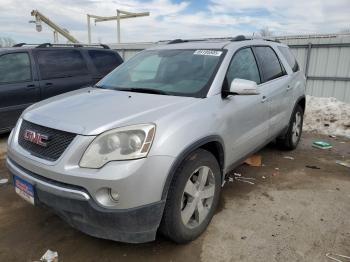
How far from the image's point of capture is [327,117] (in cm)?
781

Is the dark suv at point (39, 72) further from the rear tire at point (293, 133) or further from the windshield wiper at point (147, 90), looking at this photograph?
the rear tire at point (293, 133)

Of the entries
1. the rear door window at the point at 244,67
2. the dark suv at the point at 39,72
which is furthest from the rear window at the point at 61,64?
the rear door window at the point at 244,67

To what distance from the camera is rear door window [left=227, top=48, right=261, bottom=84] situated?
→ 344cm

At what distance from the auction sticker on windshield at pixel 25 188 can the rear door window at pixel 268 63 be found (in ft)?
9.81

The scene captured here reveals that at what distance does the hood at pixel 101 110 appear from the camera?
7.84 feet

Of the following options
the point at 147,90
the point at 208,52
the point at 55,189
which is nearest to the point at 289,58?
the point at 208,52

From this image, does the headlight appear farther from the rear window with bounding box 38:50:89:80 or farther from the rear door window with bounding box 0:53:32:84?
the rear window with bounding box 38:50:89:80

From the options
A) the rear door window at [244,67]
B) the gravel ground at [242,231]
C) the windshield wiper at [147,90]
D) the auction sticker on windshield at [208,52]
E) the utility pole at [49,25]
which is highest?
the utility pole at [49,25]

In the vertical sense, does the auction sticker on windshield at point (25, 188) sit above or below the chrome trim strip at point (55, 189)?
below

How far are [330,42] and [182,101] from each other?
318 inches

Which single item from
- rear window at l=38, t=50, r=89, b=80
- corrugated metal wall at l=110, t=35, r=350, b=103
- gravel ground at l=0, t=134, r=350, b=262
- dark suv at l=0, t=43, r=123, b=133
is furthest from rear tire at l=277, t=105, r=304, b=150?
corrugated metal wall at l=110, t=35, r=350, b=103

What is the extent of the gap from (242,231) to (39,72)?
16.5 feet

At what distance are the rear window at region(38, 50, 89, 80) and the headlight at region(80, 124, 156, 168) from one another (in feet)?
15.2

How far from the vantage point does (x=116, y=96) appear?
309 cm
